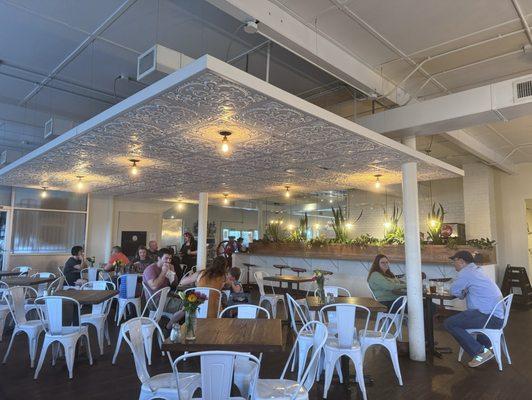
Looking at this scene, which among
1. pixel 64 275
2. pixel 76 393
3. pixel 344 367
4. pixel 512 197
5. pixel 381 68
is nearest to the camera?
pixel 76 393

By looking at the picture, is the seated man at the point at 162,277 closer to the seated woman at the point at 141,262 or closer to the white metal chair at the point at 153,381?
the seated woman at the point at 141,262

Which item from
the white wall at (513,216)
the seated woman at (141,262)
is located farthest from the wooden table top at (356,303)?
the white wall at (513,216)

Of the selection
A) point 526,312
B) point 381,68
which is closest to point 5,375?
point 381,68

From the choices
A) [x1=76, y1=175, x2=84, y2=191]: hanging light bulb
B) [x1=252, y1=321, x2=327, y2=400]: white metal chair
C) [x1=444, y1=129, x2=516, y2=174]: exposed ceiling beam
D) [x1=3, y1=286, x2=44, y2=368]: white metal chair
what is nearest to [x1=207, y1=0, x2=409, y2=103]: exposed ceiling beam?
[x1=444, y1=129, x2=516, y2=174]: exposed ceiling beam

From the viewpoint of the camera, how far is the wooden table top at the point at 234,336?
258 centimetres

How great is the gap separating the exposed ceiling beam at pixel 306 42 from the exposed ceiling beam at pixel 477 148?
2.32 meters

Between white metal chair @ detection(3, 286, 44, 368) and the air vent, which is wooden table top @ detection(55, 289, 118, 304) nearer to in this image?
white metal chair @ detection(3, 286, 44, 368)

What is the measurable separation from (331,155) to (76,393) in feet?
13.1

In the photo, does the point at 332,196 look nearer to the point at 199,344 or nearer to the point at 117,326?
the point at 117,326

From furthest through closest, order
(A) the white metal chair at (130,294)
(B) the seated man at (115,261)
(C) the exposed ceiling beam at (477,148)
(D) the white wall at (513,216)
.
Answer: (D) the white wall at (513,216)
(B) the seated man at (115,261)
(C) the exposed ceiling beam at (477,148)
(A) the white metal chair at (130,294)

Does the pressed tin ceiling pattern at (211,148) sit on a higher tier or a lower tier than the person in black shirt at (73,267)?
higher

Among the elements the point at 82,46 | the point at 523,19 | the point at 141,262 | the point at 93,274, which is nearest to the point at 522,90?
the point at 523,19

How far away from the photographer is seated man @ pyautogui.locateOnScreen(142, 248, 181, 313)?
495cm

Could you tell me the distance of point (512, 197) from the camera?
397 inches
